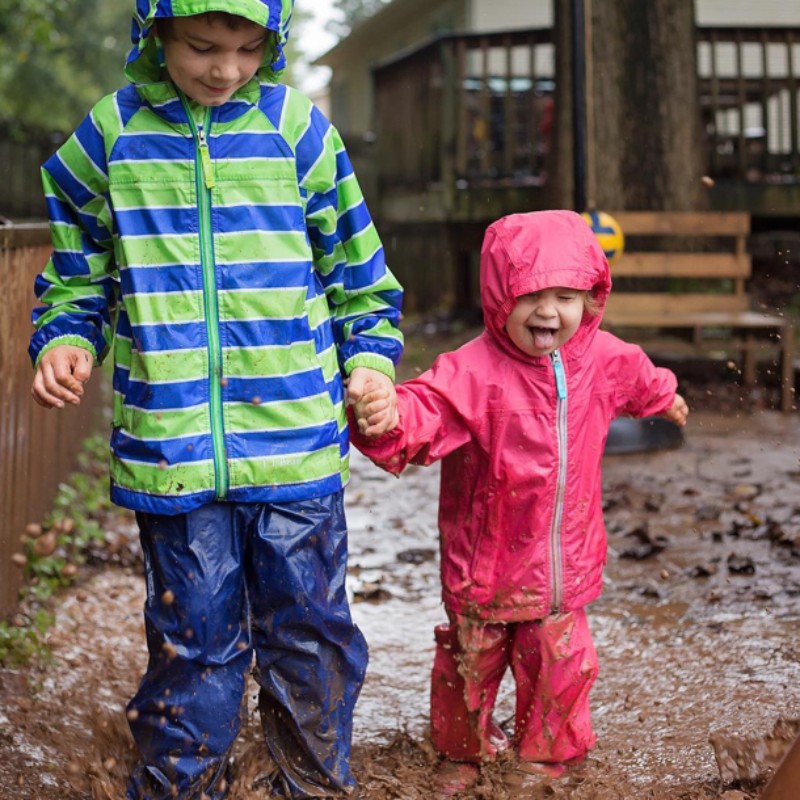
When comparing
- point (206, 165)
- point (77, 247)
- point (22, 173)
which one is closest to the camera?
point (206, 165)

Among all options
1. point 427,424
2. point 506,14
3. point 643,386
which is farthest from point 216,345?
point 506,14

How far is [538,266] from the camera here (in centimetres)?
333

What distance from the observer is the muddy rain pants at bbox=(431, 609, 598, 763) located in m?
3.47

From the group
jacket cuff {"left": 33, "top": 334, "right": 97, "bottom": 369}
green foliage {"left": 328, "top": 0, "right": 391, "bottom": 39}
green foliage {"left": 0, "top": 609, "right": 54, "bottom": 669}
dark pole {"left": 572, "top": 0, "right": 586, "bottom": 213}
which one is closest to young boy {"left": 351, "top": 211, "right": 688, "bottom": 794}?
jacket cuff {"left": 33, "top": 334, "right": 97, "bottom": 369}

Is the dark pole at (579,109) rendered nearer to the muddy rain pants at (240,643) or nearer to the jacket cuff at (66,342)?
the muddy rain pants at (240,643)

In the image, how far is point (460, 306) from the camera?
15836mm

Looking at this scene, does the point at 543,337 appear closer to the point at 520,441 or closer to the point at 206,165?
the point at 520,441

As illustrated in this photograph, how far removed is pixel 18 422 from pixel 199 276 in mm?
2400

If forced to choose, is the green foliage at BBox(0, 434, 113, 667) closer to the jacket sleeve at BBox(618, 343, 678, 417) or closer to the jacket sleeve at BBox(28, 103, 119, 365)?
the jacket sleeve at BBox(28, 103, 119, 365)

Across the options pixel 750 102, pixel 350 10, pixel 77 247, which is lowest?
pixel 77 247

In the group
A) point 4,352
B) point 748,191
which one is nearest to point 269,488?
point 4,352

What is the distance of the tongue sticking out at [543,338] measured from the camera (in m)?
3.36

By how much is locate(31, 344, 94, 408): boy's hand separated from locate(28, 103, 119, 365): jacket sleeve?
0.06 m

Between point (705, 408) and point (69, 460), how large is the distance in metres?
4.68
